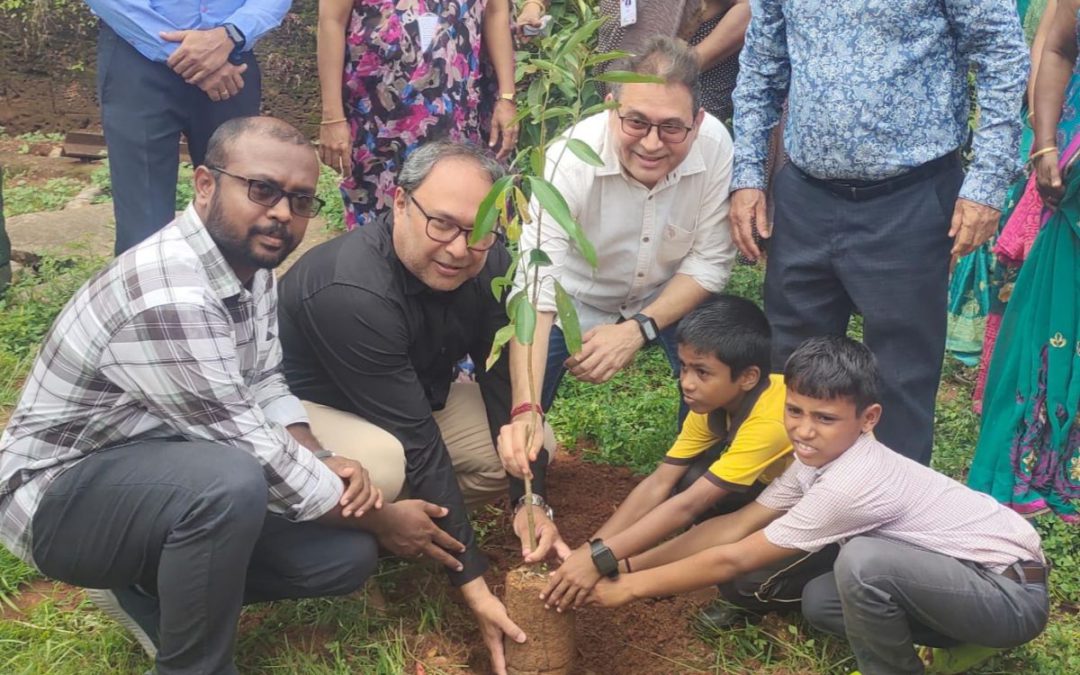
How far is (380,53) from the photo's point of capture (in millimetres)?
3461

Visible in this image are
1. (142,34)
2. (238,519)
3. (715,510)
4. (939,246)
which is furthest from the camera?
(142,34)

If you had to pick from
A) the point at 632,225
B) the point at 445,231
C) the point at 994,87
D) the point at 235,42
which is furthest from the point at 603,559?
the point at 235,42

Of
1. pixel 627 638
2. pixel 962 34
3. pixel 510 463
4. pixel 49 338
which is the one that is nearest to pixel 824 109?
pixel 962 34

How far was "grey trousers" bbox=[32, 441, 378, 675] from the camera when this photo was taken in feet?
7.31

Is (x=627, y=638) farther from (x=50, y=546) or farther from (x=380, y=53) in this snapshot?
(x=380, y=53)

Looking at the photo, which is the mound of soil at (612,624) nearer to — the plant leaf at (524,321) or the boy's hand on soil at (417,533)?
the boy's hand on soil at (417,533)

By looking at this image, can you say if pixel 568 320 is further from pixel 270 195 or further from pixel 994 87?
pixel 994 87

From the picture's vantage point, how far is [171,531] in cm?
224

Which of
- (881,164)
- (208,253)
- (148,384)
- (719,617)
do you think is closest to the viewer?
(148,384)

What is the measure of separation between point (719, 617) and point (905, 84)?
54.7 inches

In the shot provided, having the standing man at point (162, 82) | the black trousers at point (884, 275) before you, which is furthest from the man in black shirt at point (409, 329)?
the standing man at point (162, 82)

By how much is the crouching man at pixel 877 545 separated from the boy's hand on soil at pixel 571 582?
0.03 m

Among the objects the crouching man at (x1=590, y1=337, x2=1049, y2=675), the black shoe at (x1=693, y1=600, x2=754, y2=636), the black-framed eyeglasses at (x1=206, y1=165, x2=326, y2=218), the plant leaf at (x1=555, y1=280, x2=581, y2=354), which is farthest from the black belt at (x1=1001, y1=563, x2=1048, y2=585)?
the black-framed eyeglasses at (x1=206, y1=165, x2=326, y2=218)

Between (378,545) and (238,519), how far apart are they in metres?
A: 0.53
